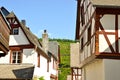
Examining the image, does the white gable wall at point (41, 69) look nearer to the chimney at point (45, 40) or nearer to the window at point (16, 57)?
the window at point (16, 57)

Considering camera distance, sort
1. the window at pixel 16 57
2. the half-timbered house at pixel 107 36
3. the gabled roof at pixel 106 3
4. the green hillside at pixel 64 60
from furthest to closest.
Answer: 1. the green hillside at pixel 64 60
2. the window at pixel 16 57
3. the half-timbered house at pixel 107 36
4. the gabled roof at pixel 106 3

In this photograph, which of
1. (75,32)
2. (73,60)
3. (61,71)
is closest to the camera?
(75,32)

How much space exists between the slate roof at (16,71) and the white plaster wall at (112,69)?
10818mm

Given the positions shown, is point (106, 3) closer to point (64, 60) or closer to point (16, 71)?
point (16, 71)

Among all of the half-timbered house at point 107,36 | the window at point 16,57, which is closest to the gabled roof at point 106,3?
the half-timbered house at point 107,36

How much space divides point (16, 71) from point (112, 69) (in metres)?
12.9

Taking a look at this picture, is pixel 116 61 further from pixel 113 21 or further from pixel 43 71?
pixel 43 71

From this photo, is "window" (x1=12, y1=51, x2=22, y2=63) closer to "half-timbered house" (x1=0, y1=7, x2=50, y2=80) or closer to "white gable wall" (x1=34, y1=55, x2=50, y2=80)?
"half-timbered house" (x1=0, y1=7, x2=50, y2=80)

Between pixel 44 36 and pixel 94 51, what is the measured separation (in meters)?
22.6

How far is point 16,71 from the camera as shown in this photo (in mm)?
29062

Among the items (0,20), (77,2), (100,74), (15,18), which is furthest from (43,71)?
(0,20)

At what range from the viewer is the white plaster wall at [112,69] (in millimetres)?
18266

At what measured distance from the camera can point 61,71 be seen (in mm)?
58062

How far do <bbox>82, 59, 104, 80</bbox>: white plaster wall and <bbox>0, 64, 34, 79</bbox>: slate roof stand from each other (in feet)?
18.0
